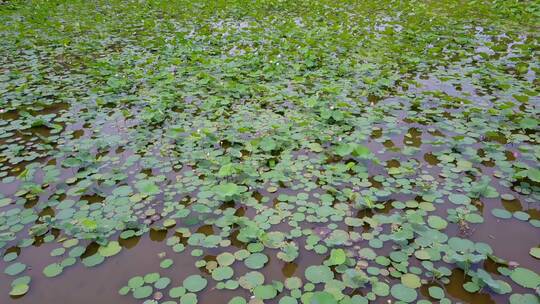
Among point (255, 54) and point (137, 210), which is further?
point (255, 54)

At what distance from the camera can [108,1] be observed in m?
13.6

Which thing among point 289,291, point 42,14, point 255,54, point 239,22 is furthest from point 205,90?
point 42,14

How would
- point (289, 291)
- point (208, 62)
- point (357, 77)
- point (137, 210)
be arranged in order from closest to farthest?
1. point (289, 291)
2. point (137, 210)
3. point (357, 77)
4. point (208, 62)

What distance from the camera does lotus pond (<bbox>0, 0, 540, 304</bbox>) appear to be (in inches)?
103

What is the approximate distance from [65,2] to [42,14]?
258 centimetres

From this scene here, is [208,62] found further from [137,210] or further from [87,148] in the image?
[137,210]

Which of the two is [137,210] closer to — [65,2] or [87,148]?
[87,148]

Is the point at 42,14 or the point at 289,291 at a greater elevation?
the point at 42,14

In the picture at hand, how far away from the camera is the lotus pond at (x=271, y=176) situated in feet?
8.56

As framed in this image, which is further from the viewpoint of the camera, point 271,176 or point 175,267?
point 271,176

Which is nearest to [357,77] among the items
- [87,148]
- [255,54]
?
[255,54]

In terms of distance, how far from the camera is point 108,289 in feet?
8.48

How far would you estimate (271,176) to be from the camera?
3611 millimetres

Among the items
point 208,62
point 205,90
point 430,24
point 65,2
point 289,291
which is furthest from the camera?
point 65,2
